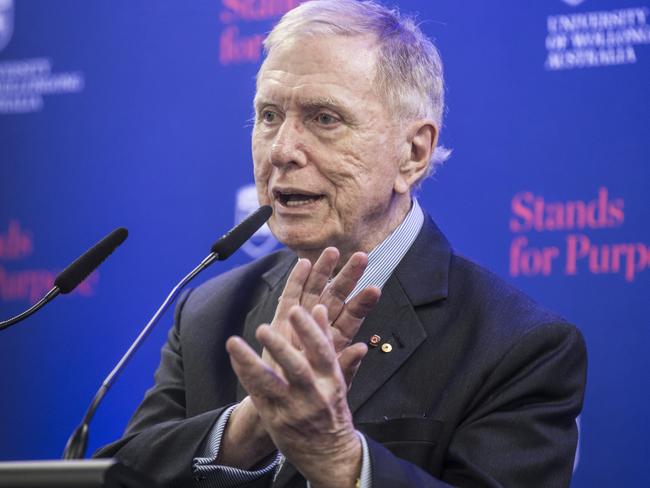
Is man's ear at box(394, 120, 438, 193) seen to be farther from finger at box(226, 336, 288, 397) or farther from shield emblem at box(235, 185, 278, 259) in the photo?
finger at box(226, 336, 288, 397)

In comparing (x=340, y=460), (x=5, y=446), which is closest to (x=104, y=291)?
(x=5, y=446)

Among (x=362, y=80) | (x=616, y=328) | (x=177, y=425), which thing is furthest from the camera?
(x=616, y=328)

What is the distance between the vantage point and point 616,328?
2994mm

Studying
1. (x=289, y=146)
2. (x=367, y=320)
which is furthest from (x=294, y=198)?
(x=367, y=320)

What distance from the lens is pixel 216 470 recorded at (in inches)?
88.4

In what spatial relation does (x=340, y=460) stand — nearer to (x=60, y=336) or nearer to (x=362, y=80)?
(x=362, y=80)

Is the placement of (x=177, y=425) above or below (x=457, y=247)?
below

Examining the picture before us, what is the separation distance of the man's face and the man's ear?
61 millimetres

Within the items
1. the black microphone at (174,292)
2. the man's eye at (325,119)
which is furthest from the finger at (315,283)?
the man's eye at (325,119)

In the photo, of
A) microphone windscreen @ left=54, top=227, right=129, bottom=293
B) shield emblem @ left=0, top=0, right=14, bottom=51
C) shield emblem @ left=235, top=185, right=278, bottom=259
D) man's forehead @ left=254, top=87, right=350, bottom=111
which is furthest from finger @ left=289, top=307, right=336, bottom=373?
shield emblem @ left=0, top=0, right=14, bottom=51

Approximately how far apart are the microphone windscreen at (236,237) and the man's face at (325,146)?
0.30 meters

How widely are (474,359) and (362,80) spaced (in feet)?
2.58

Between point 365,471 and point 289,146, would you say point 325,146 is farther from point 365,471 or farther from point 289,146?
point 365,471

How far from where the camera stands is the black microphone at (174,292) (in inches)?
66.8
